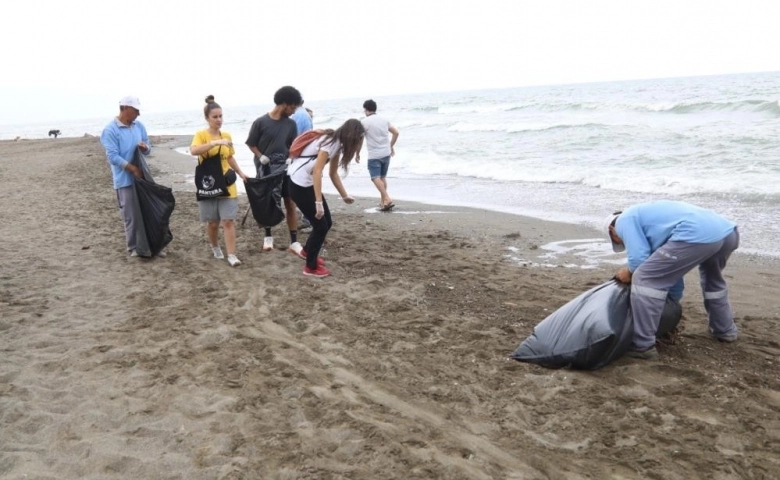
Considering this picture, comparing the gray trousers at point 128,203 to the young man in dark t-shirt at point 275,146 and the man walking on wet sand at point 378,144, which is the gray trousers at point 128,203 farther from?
the man walking on wet sand at point 378,144

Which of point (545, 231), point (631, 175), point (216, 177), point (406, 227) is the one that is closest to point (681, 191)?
point (631, 175)

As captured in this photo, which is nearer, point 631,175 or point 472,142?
point 631,175

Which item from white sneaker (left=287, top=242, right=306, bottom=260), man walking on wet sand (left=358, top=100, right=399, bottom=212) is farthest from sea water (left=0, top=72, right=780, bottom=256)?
white sneaker (left=287, top=242, right=306, bottom=260)

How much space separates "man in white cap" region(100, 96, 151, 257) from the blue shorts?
3769 millimetres

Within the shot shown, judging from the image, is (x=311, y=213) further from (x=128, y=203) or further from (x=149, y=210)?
(x=128, y=203)

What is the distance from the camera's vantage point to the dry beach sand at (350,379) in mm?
2707

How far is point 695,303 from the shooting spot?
4836mm

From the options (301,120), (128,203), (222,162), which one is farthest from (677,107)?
(128,203)

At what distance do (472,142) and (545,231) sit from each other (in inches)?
525

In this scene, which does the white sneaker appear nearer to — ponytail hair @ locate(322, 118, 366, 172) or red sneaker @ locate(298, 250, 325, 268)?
red sneaker @ locate(298, 250, 325, 268)

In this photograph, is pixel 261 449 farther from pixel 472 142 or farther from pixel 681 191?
pixel 472 142

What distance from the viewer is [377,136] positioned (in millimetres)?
8883

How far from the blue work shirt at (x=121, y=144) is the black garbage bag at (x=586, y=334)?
4.08 m

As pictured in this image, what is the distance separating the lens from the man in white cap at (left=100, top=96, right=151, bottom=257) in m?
5.57
